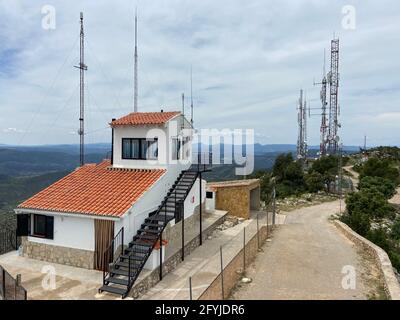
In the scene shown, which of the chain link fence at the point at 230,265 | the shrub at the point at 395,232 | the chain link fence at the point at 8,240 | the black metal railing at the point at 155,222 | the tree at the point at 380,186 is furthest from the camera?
the tree at the point at 380,186

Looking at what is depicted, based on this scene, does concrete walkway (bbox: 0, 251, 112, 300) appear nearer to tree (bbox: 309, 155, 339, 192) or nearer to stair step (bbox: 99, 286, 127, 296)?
stair step (bbox: 99, 286, 127, 296)

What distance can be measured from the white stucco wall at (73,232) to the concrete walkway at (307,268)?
6.07 meters

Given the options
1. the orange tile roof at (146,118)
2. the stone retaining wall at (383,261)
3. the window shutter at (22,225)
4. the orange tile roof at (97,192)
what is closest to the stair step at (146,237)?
the orange tile roof at (97,192)

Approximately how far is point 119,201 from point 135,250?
208 centimetres

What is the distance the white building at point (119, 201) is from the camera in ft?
41.6

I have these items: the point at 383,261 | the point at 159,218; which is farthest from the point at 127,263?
the point at 383,261

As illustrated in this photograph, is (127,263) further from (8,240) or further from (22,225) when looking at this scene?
(8,240)

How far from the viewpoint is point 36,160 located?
150 metres

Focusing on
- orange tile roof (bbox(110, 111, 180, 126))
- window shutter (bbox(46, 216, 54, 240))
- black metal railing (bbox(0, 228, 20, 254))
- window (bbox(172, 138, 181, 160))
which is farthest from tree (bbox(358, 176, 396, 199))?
black metal railing (bbox(0, 228, 20, 254))

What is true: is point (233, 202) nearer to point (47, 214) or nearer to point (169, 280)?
point (169, 280)

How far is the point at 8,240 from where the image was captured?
49.3ft

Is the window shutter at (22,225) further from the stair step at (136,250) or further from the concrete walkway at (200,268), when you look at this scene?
the concrete walkway at (200,268)

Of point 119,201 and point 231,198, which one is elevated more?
point 119,201

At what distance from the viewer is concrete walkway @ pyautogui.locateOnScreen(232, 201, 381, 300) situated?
456 inches
